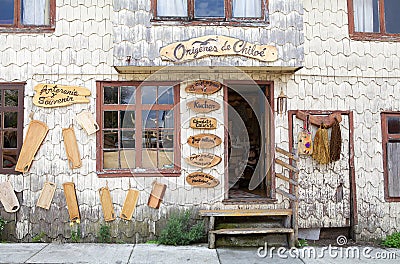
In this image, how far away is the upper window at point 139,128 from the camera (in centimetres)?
722

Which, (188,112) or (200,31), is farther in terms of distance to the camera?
(188,112)

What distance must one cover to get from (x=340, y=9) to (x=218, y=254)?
4.81 meters

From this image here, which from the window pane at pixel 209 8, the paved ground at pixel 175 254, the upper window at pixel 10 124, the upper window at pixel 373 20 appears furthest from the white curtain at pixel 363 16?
the upper window at pixel 10 124

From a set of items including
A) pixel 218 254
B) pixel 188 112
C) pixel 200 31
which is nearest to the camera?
pixel 218 254

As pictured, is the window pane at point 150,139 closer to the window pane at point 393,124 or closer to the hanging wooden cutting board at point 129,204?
the hanging wooden cutting board at point 129,204

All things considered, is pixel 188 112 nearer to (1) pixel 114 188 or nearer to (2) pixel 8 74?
(1) pixel 114 188

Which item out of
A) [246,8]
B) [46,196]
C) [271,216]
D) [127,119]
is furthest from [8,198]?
[246,8]

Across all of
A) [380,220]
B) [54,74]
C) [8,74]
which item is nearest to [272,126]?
[380,220]

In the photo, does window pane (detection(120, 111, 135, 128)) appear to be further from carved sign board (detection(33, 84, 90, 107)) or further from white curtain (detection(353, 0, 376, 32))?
white curtain (detection(353, 0, 376, 32))

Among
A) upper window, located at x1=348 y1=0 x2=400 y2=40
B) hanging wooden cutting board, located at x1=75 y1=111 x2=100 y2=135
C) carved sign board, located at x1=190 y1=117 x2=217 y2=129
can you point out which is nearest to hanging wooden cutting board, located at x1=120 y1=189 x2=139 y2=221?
hanging wooden cutting board, located at x1=75 y1=111 x2=100 y2=135

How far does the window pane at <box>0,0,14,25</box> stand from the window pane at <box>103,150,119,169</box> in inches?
110

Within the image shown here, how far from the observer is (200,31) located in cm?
681

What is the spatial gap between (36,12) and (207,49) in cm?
307

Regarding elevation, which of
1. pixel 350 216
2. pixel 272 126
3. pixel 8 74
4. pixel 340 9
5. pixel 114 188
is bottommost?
pixel 350 216
